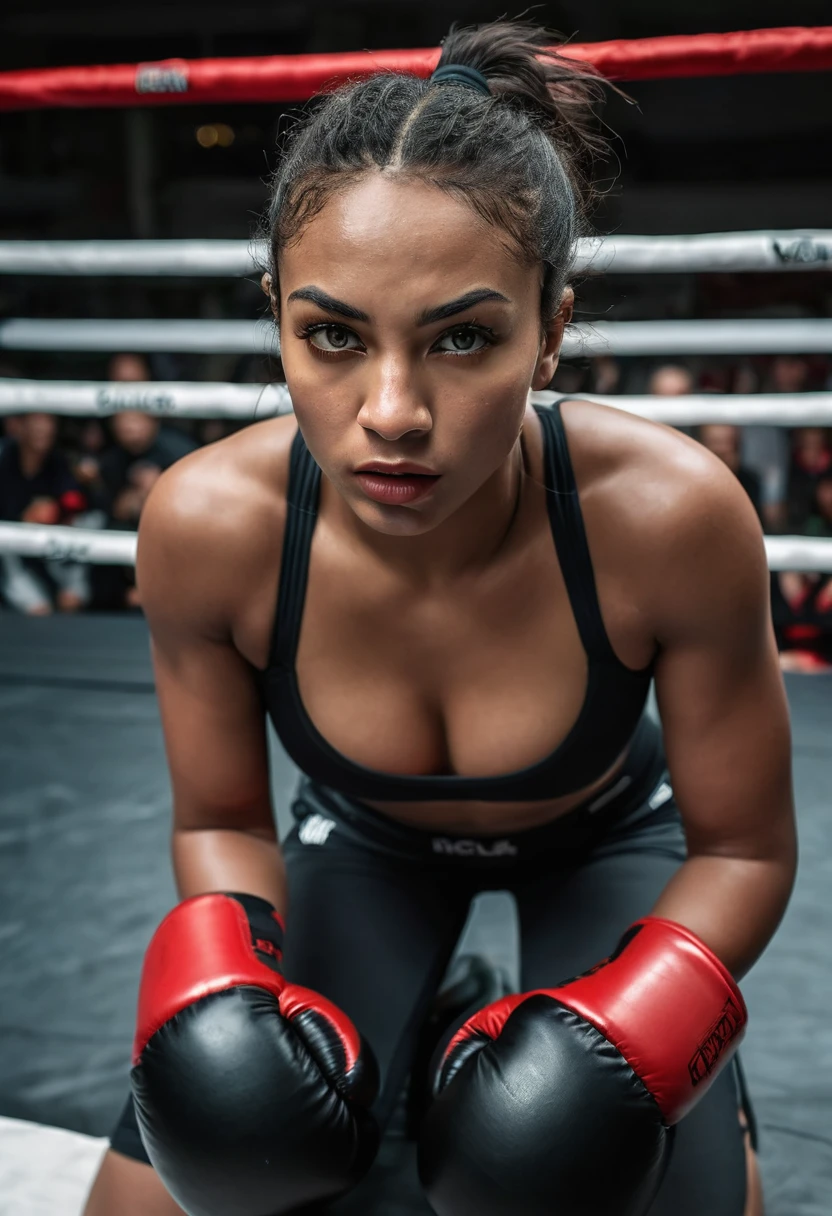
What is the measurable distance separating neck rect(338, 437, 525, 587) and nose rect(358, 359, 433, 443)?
0.66ft

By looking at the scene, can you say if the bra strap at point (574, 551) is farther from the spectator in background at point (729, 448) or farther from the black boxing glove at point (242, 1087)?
the spectator in background at point (729, 448)

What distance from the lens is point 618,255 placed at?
75.3 inches

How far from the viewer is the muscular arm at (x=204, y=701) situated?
1.01m

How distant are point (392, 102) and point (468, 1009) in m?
0.96

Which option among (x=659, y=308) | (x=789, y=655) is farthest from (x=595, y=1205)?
(x=659, y=308)

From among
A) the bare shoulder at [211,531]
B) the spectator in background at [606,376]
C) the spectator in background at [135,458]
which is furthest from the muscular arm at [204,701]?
the spectator in background at [606,376]

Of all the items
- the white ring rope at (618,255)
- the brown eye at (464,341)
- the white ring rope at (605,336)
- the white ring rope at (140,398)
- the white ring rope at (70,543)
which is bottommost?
the white ring rope at (70,543)

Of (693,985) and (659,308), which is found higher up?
(693,985)

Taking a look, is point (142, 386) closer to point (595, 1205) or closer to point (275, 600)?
point (275, 600)

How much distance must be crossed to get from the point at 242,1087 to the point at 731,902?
1.40ft

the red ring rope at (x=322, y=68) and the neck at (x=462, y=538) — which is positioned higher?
the red ring rope at (x=322, y=68)

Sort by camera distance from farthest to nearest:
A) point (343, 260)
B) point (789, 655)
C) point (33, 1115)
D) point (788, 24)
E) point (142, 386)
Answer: point (788, 24), point (789, 655), point (142, 386), point (33, 1115), point (343, 260)

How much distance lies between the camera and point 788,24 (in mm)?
4824

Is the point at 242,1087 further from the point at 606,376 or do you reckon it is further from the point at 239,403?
the point at 606,376
